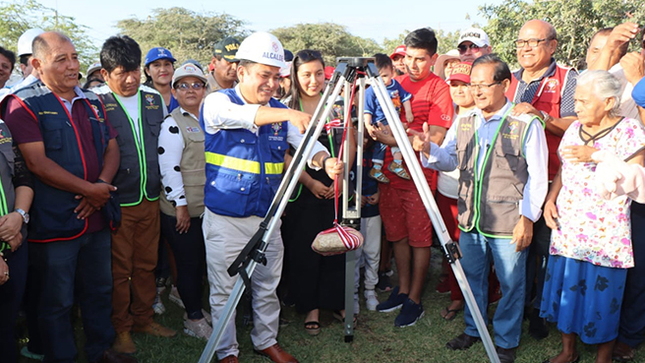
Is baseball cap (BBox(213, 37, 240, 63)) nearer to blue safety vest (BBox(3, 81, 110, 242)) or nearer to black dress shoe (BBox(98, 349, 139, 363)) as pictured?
blue safety vest (BBox(3, 81, 110, 242))

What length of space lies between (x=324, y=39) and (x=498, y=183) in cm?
3915

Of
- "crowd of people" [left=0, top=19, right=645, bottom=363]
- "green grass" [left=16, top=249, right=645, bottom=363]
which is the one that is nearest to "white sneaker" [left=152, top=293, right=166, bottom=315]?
"green grass" [left=16, top=249, right=645, bottom=363]

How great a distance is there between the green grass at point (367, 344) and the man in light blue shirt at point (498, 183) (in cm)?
42

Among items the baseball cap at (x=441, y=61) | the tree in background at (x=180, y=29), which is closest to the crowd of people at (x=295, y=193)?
the baseball cap at (x=441, y=61)

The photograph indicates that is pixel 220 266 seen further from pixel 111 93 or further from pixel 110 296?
pixel 111 93

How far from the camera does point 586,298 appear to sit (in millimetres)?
3486

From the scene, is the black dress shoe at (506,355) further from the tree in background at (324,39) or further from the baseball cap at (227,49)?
the tree in background at (324,39)

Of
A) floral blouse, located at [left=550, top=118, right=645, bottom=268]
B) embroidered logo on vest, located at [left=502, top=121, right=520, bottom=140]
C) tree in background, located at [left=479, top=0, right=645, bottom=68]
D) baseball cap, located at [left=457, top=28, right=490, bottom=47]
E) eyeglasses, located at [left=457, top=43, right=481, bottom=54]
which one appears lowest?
floral blouse, located at [left=550, top=118, right=645, bottom=268]

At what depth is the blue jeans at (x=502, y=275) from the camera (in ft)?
11.9

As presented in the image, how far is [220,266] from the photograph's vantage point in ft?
11.4

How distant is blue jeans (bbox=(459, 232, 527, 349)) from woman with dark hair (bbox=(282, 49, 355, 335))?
1.15 metres

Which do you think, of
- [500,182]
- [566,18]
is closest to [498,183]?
[500,182]

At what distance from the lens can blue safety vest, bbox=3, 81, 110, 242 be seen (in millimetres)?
3057

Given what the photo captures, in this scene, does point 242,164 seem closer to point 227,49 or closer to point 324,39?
point 227,49
